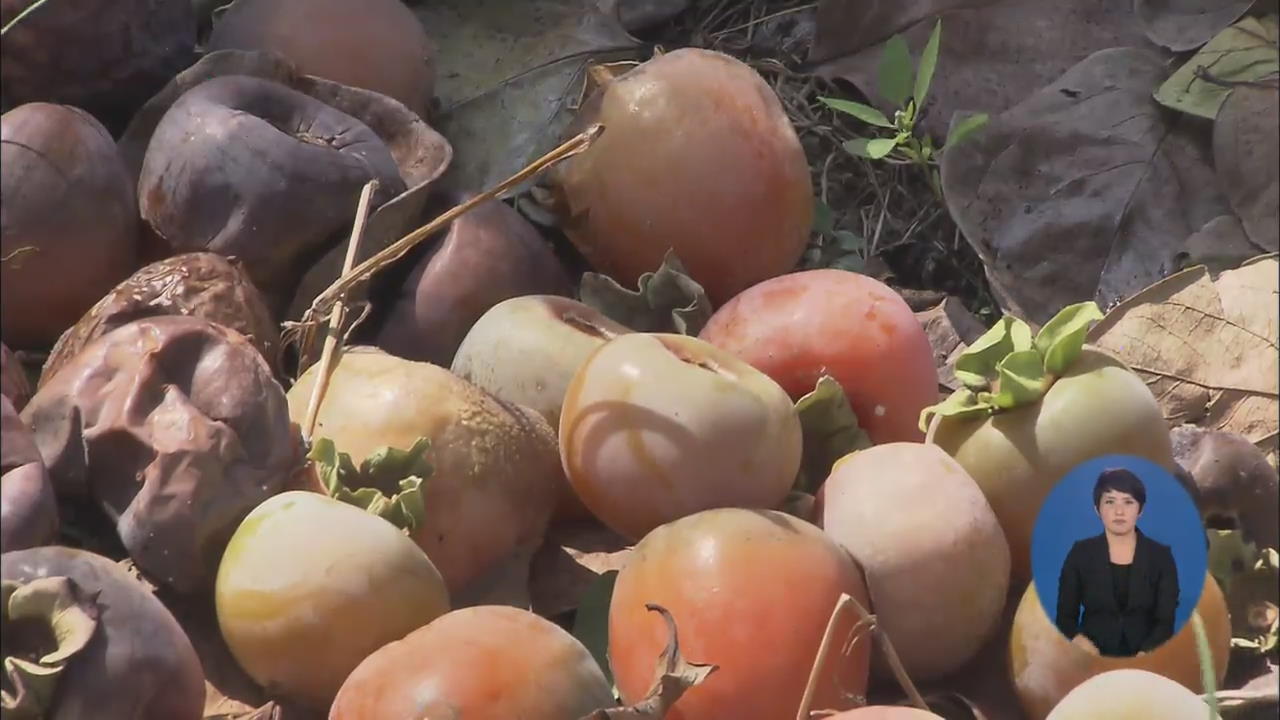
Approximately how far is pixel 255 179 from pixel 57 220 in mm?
214

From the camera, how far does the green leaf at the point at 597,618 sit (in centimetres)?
105

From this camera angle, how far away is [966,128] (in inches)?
55.7

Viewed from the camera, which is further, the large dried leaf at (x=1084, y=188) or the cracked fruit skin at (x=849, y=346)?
the large dried leaf at (x=1084, y=188)

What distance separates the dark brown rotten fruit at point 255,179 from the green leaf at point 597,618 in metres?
0.39

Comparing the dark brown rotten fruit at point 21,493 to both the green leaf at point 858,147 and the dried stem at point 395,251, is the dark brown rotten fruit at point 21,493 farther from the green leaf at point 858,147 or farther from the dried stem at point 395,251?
the green leaf at point 858,147

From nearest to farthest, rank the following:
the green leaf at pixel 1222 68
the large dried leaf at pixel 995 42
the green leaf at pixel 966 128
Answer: the green leaf at pixel 1222 68, the green leaf at pixel 966 128, the large dried leaf at pixel 995 42

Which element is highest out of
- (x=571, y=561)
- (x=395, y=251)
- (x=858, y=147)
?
(x=395, y=251)

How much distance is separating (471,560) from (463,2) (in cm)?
85

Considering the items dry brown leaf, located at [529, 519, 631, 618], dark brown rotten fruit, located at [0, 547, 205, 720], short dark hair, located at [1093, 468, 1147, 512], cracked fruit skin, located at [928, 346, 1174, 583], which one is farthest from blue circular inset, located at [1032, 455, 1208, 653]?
dark brown rotten fruit, located at [0, 547, 205, 720]

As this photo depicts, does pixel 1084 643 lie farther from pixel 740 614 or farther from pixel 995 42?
pixel 995 42

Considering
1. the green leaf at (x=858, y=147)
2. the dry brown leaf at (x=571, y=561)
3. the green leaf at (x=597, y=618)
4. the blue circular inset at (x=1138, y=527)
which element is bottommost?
the dry brown leaf at (x=571, y=561)

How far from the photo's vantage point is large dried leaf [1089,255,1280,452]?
0.93 metres

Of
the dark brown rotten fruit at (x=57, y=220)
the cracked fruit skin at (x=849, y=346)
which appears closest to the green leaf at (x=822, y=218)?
the cracked fruit skin at (x=849, y=346)

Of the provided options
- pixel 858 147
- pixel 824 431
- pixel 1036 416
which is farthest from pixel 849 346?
pixel 858 147
